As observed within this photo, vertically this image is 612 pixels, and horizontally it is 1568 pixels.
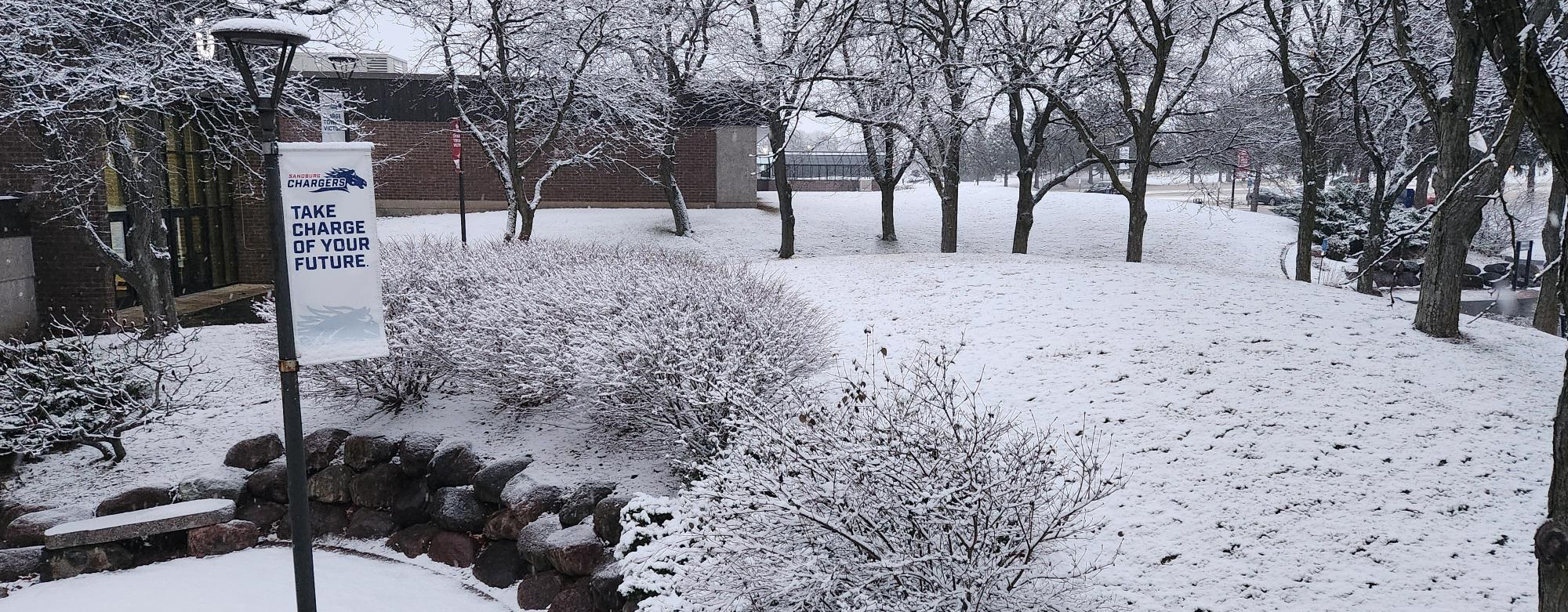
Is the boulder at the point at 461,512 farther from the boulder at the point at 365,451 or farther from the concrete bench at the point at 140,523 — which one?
the concrete bench at the point at 140,523

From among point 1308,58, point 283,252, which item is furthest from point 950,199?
point 283,252

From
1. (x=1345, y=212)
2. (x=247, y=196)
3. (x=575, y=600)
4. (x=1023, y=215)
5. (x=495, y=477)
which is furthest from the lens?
(x=1345, y=212)

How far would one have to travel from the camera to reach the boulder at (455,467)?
9156mm

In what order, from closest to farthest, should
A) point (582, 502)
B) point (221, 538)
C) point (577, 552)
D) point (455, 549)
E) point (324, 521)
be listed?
1. point (577, 552)
2. point (582, 502)
3. point (455, 549)
4. point (221, 538)
5. point (324, 521)

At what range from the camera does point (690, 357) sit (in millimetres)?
7781

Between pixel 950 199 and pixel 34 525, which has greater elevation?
pixel 950 199

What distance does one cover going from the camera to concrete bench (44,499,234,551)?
8625mm

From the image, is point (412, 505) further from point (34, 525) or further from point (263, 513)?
point (34, 525)

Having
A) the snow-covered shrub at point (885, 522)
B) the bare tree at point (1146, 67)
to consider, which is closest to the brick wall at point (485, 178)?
the bare tree at point (1146, 67)

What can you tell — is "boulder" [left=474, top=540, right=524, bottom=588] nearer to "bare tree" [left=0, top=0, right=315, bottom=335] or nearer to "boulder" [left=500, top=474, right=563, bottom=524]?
"boulder" [left=500, top=474, right=563, bottom=524]

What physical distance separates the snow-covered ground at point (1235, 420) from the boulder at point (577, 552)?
96 cm

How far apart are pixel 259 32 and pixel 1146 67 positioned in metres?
18.4

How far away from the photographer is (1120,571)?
5.92 m

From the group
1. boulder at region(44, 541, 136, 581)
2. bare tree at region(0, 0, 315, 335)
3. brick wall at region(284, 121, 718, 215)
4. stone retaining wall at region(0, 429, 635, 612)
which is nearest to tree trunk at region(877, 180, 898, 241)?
brick wall at region(284, 121, 718, 215)
